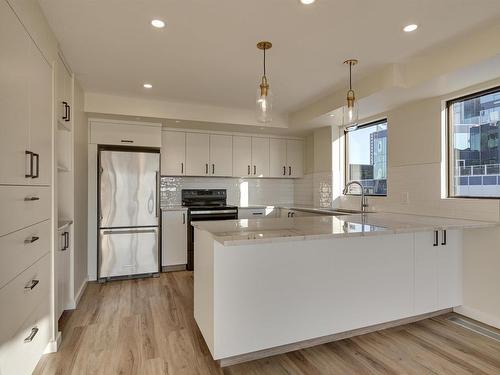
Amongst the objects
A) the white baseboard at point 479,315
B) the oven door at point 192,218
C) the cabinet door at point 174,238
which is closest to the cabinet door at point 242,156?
the oven door at point 192,218

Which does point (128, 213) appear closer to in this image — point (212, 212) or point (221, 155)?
point (212, 212)

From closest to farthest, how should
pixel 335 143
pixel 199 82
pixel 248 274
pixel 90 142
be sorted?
1. pixel 248 274
2. pixel 199 82
3. pixel 90 142
4. pixel 335 143

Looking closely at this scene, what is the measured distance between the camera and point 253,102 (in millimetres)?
4059

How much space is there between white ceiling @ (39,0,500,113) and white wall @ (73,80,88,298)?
0.38 metres

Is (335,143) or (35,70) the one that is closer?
(35,70)

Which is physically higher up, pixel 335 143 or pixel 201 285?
pixel 335 143

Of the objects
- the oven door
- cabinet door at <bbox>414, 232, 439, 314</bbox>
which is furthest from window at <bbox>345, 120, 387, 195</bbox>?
the oven door

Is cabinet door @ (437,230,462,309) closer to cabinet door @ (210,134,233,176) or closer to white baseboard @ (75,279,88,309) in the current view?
cabinet door @ (210,134,233,176)

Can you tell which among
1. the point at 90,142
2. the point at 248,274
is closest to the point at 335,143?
the point at 248,274

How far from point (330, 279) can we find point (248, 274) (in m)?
0.65

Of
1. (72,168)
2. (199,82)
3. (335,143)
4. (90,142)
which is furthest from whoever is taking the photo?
(335,143)

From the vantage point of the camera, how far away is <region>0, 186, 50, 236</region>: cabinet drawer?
1.45 meters

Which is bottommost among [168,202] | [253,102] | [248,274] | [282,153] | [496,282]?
[496,282]

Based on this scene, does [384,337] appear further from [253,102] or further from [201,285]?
[253,102]
